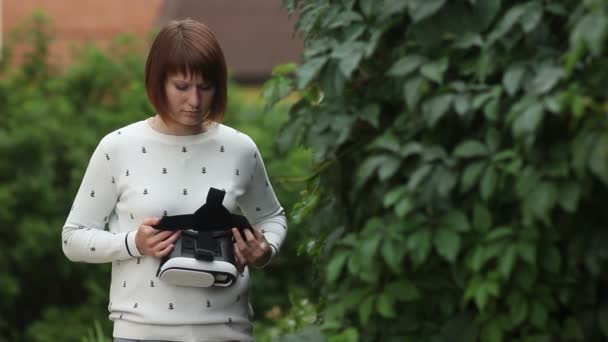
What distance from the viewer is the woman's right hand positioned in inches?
134

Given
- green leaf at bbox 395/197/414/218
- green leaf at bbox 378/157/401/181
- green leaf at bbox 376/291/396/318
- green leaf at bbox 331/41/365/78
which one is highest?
green leaf at bbox 331/41/365/78

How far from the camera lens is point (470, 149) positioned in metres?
2.65

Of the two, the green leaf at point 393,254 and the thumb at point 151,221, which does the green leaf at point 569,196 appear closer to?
the green leaf at point 393,254

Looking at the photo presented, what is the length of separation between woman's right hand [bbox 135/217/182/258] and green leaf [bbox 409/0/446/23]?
3.67 feet

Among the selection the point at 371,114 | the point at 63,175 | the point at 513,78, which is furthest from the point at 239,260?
the point at 63,175

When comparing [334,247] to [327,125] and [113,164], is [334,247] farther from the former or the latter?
[113,164]

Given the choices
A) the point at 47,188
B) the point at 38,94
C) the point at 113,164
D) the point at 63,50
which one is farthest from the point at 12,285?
the point at 113,164

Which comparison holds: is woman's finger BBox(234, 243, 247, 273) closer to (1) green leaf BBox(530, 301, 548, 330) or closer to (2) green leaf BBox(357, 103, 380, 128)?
(2) green leaf BBox(357, 103, 380, 128)

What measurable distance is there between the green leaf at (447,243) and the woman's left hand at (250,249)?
99 centimetres

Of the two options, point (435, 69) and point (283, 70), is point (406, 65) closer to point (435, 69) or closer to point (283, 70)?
point (435, 69)

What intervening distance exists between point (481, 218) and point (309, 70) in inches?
21.9

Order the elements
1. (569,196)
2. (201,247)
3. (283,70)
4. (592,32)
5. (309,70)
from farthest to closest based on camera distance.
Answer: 1. (201,247)
2. (283,70)
3. (309,70)
4. (569,196)
5. (592,32)

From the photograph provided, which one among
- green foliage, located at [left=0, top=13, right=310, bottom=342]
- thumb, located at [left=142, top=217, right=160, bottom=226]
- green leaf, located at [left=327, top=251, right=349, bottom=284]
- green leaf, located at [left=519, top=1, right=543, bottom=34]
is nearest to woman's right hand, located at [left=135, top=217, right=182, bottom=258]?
thumb, located at [left=142, top=217, right=160, bottom=226]

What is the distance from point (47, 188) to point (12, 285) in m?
1.09
